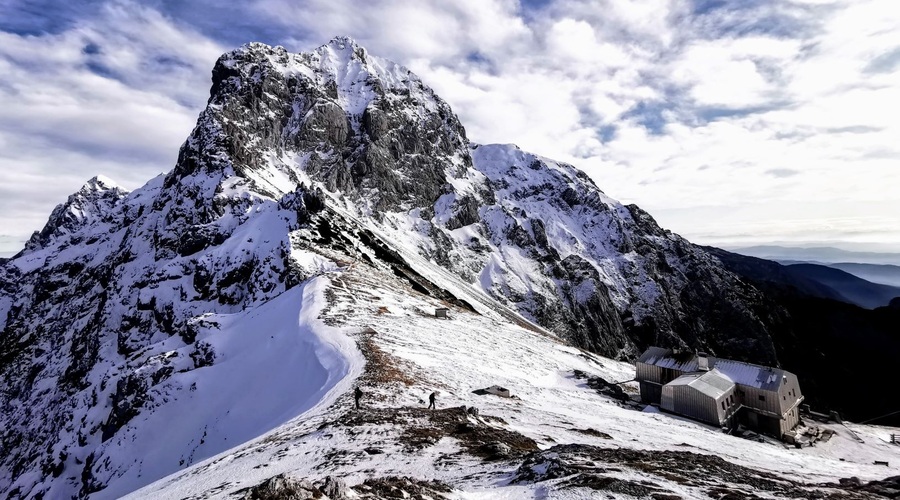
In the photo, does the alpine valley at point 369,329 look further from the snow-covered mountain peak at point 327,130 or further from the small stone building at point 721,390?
the small stone building at point 721,390

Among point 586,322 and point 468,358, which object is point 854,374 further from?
point 468,358

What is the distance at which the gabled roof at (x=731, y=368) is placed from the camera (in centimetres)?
3638

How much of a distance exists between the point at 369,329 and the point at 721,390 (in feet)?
90.0

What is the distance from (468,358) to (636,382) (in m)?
21.1

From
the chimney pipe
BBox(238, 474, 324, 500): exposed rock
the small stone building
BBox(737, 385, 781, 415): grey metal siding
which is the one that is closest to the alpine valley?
BBox(238, 474, 324, 500): exposed rock

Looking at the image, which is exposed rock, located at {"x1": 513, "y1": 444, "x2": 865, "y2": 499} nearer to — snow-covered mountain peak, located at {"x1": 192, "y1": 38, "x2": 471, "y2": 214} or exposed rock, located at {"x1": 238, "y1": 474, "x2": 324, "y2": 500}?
exposed rock, located at {"x1": 238, "y1": 474, "x2": 324, "y2": 500}

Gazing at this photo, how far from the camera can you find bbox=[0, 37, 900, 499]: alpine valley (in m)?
14.0

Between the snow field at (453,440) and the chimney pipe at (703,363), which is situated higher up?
the chimney pipe at (703,363)

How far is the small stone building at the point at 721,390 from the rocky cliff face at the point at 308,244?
138ft

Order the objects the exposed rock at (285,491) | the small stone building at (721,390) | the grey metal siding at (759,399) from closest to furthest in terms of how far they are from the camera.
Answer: the exposed rock at (285,491)
the small stone building at (721,390)
the grey metal siding at (759,399)

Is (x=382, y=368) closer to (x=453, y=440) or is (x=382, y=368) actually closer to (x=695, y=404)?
(x=453, y=440)

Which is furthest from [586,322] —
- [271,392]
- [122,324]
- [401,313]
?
[271,392]

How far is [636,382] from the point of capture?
45.1m

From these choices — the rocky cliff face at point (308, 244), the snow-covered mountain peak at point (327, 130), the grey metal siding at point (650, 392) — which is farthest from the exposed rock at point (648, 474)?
the snow-covered mountain peak at point (327, 130)
